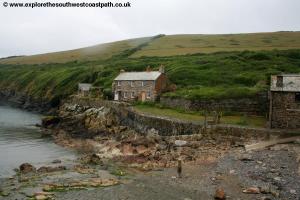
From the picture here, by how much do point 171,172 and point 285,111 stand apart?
14531 mm

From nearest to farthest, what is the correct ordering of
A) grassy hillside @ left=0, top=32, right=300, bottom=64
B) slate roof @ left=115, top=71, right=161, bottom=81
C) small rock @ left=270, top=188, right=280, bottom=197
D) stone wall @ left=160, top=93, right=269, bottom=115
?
small rock @ left=270, top=188, right=280, bottom=197 → stone wall @ left=160, top=93, right=269, bottom=115 → slate roof @ left=115, top=71, right=161, bottom=81 → grassy hillside @ left=0, top=32, right=300, bottom=64

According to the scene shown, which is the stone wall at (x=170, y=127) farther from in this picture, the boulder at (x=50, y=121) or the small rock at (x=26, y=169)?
the small rock at (x=26, y=169)

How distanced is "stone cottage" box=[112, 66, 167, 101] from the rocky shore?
1940 centimetres

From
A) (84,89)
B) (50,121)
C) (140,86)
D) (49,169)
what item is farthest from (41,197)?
(84,89)

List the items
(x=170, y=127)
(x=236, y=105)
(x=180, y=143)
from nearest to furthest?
1. (x=180, y=143)
2. (x=170, y=127)
3. (x=236, y=105)

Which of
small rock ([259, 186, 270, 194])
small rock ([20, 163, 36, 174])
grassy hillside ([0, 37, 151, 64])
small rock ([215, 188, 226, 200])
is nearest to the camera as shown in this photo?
small rock ([215, 188, 226, 200])

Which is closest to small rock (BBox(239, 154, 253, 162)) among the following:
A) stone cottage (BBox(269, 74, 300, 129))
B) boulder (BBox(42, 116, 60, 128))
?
stone cottage (BBox(269, 74, 300, 129))

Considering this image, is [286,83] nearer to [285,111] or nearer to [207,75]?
[285,111]

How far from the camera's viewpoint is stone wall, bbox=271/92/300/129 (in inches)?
1590

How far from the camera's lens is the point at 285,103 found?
40.8 m

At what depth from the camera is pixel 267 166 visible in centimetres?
3145

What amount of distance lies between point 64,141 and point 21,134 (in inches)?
372

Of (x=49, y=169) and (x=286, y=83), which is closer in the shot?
(x=49, y=169)

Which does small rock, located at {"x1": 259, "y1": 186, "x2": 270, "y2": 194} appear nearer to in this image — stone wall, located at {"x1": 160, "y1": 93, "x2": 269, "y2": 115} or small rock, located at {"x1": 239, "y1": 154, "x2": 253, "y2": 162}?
small rock, located at {"x1": 239, "y1": 154, "x2": 253, "y2": 162}
